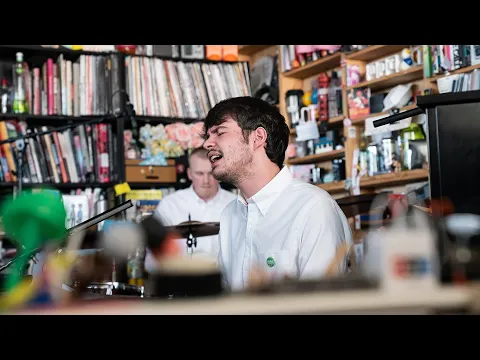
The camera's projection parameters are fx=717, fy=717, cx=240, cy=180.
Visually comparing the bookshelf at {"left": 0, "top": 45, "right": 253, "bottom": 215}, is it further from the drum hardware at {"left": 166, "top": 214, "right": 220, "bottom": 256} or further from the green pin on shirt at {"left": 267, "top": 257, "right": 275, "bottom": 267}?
the green pin on shirt at {"left": 267, "top": 257, "right": 275, "bottom": 267}

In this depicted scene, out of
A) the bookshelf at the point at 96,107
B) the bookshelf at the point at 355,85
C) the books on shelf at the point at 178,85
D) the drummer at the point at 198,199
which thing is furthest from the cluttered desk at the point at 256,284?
the books on shelf at the point at 178,85

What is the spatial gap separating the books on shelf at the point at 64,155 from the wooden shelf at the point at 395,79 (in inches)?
67.7

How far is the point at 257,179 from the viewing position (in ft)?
7.23

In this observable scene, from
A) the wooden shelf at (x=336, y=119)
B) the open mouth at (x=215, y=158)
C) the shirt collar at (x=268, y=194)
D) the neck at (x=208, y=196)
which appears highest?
the wooden shelf at (x=336, y=119)

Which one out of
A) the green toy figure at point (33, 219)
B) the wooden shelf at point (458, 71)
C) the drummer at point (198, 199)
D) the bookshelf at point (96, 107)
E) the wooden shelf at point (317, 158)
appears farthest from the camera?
the wooden shelf at point (317, 158)

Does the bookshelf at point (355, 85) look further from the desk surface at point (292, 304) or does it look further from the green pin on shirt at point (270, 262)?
the desk surface at point (292, 304)

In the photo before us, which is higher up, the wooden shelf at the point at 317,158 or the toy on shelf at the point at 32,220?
the wooden shelf at the point at 317,158

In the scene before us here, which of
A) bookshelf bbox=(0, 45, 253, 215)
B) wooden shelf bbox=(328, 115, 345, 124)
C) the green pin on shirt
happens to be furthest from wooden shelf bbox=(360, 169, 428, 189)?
the green pin on shirt

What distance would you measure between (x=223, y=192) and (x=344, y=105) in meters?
1.01

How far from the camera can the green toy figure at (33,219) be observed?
36.4 inches

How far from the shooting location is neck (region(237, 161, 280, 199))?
7.20 feet

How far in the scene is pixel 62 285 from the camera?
3.00 ft

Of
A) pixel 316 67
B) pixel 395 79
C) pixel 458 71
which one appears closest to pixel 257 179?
pixel 458 71
